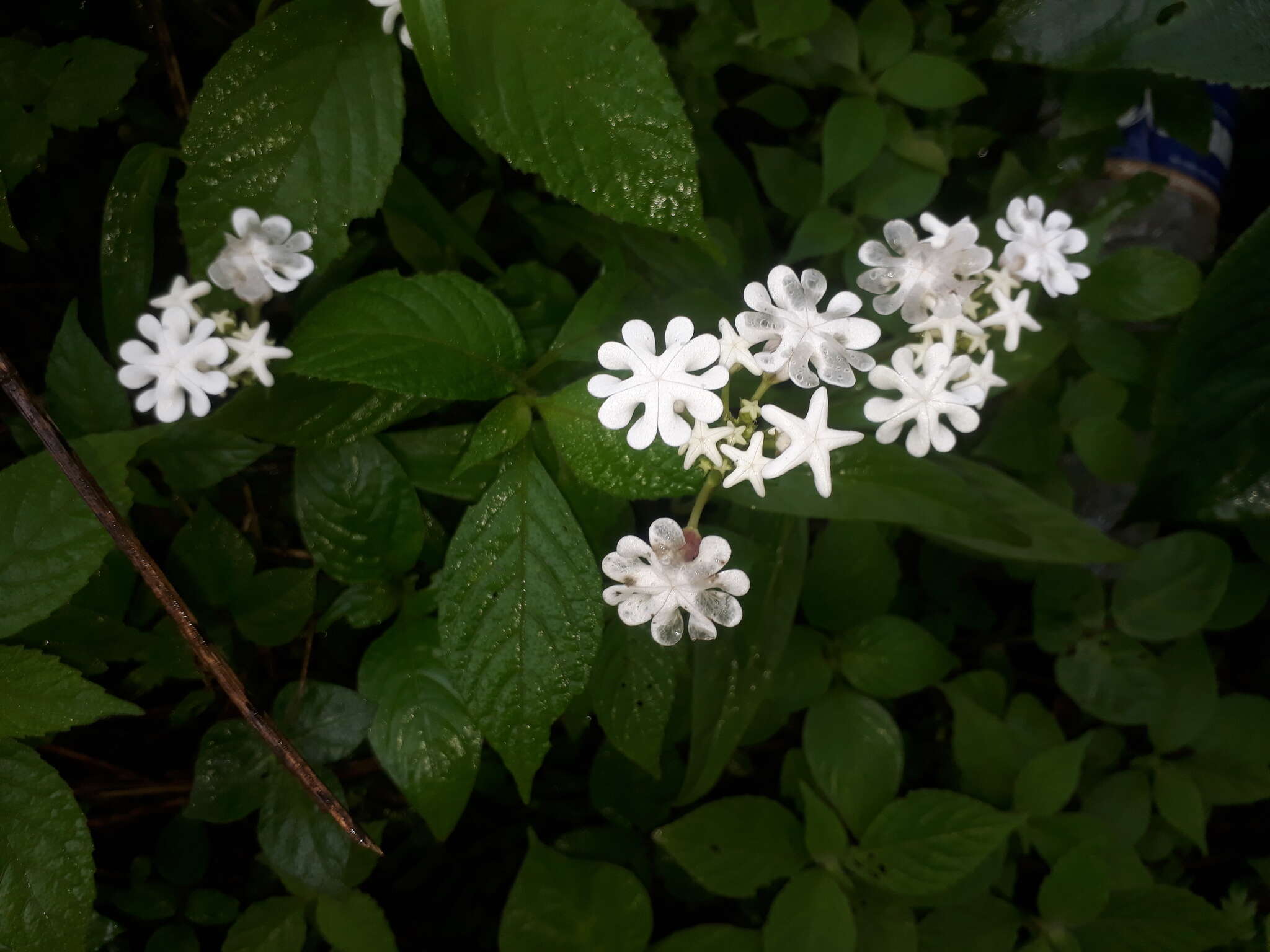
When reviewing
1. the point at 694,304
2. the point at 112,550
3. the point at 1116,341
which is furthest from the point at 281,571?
the point at 1116,341

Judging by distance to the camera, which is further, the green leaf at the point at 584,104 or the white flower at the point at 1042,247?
the white flower at the point at 1042,247

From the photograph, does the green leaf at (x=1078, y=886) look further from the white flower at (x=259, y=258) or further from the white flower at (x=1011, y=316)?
the white flower at (x=259, y=258)

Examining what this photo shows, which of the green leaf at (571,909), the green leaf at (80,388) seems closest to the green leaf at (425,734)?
the green leaf at (571,909)

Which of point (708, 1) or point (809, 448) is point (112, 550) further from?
point (708, 1)

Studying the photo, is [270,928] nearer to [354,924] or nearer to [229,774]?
[354,924]

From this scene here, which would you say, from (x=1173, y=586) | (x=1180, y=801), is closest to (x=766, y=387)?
(x=1173, y=586)

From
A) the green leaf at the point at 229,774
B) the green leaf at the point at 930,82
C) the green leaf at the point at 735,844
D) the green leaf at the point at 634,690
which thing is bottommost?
the green leaf at the point at 735,844

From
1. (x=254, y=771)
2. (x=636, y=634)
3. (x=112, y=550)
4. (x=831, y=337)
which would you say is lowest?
(x=254, y=771)
